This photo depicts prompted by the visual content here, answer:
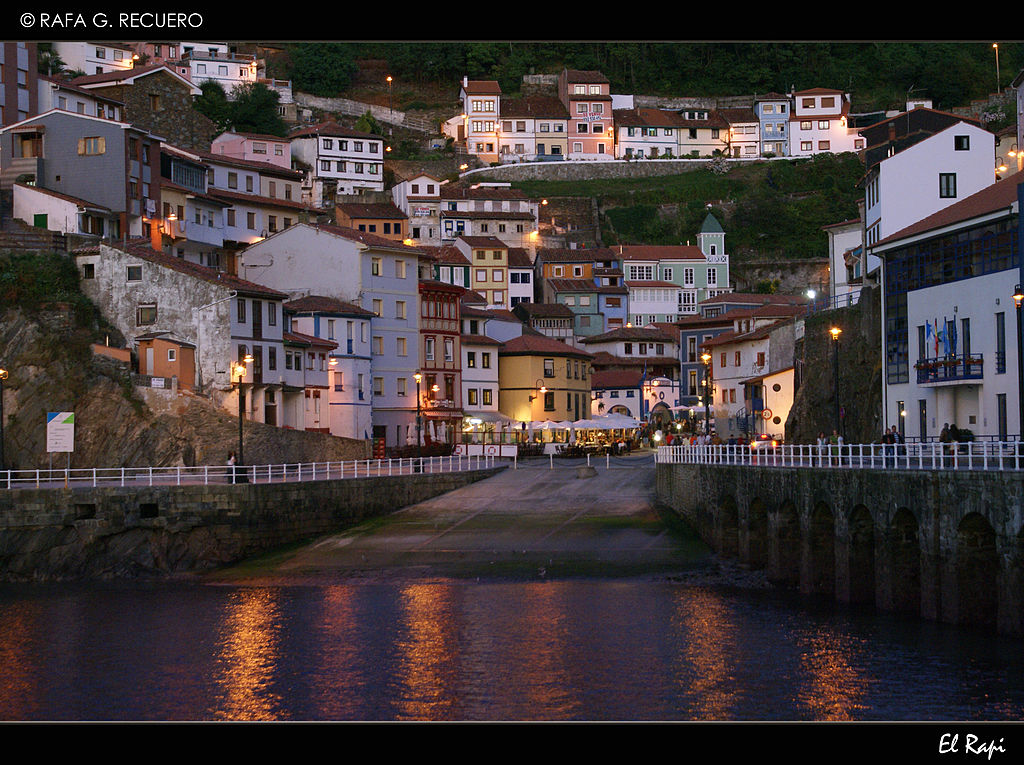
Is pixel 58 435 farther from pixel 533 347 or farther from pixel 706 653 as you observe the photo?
pixel 533 347

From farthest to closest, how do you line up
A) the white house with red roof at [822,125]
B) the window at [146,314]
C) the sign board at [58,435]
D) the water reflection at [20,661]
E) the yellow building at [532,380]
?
the white house with red roof at [822,125], the yellow building at [532,380], the window at [146,314], the sign board at [58,435], the water reflection at [20,661]

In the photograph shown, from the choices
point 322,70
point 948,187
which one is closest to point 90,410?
point 948,187

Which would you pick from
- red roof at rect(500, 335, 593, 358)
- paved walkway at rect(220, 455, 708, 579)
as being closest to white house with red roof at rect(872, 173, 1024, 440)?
paved walkway at rect(220, 455, 708, 579)

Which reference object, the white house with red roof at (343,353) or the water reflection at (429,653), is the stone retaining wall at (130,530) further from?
the white house with red roof at (343,353)

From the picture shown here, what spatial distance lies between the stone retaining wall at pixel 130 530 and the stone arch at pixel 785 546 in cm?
2219

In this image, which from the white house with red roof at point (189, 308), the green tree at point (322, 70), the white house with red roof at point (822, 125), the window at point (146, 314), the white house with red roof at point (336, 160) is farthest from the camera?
the green tree at point (322, 70)

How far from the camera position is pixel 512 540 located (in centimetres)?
5959

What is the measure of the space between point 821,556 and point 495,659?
1357cm

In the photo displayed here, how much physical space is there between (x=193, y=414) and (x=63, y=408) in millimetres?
6621

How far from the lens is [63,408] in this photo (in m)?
70.4

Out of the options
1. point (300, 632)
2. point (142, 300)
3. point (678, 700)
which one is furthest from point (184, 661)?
point (142, 300)

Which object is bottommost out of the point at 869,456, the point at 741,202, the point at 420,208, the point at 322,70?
the point at 869,456

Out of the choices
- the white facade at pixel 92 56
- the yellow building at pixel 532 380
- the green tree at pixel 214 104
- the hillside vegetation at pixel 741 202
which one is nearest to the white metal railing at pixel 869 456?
the yellow building at pixel 532 380

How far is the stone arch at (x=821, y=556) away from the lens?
47.2 meters
